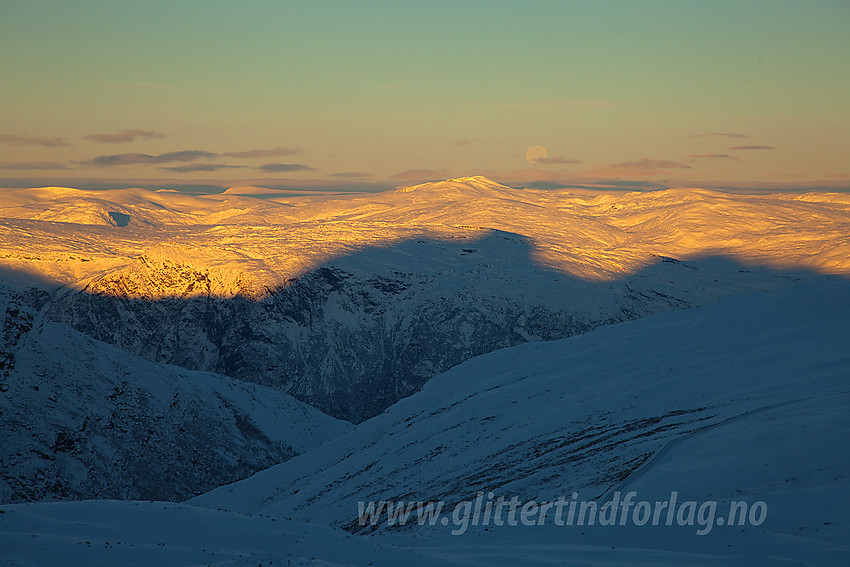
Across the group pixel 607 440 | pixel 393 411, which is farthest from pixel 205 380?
pixel 607 440

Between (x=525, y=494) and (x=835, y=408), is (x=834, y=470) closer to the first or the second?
(x=835, y=408)

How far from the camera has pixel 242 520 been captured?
3384 centimetres

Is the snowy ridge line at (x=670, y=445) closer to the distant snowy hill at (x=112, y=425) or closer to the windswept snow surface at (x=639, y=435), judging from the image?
the windswept snow surface at (x=639, y=435)

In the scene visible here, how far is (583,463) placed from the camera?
42.8 meters

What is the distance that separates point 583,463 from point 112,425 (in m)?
52.1

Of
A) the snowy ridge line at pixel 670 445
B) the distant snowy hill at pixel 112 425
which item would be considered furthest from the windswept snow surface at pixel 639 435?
the distant snowy hill at pixel 112 425

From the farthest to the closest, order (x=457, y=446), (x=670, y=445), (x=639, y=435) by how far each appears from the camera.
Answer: (x=457, y=446) < (x=639, y=435) < (x=670, y=445)

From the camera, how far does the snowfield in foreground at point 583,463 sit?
2862cm

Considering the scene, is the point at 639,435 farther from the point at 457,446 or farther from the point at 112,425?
the point at 112,425

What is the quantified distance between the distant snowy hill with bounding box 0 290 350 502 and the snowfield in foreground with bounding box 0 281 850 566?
39.9 feet

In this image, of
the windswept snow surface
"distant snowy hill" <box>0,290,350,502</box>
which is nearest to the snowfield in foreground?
the windswept snow surface

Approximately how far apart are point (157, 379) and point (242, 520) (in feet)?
197

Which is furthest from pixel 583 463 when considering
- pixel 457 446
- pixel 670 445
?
pixel 457 446

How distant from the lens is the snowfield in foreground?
28625 millimetres
